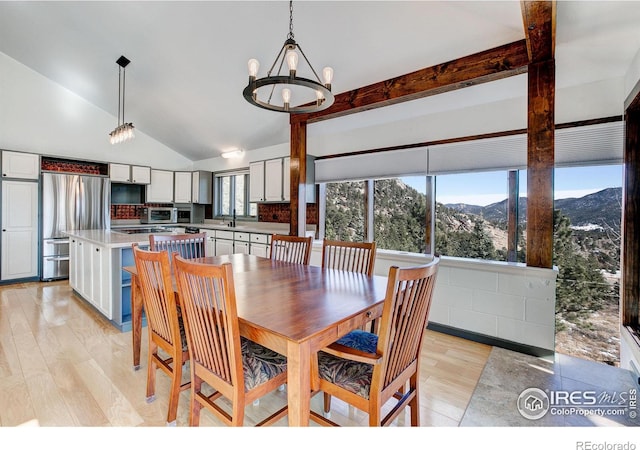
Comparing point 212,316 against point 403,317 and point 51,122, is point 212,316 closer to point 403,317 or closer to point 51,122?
point 403,317

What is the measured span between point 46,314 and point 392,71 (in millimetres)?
4438

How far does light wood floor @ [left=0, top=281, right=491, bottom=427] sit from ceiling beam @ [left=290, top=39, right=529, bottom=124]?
231 cm

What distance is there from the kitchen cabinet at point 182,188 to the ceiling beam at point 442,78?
4088mm

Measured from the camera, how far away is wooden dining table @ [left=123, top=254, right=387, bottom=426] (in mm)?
1139

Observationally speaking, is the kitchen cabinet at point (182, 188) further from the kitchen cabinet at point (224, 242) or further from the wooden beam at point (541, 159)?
the wooden beam at point (541, 159)

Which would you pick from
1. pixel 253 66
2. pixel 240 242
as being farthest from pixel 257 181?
pixel 253 66

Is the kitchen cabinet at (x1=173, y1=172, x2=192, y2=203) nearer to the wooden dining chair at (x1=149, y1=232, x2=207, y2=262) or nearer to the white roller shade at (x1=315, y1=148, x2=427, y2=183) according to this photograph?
the white roller shade at (x1=315, y1=148, x2=427, y2=183)

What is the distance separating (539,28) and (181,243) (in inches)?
120

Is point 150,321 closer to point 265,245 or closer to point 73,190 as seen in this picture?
point 265,245

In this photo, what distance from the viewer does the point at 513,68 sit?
2348 millimetres

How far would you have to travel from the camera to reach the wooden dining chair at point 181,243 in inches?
97.7

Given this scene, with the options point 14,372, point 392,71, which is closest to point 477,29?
point 392,71

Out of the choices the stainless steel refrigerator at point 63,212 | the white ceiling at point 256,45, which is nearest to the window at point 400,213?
the white ceiling at point 256,45

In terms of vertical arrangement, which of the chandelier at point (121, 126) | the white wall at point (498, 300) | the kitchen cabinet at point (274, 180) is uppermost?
the chandelier at point (121, 126)
